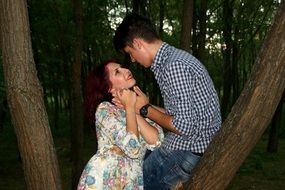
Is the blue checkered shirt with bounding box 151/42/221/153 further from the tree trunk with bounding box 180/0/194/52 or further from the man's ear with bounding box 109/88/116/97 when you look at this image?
the tree trunk with bounding box 180/0/194/52

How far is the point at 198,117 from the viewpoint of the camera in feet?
10.3

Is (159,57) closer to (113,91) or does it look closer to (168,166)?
(113,91)

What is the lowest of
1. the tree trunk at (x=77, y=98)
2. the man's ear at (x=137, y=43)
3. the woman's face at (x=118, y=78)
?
the tree trunk at (x=77, y=98)

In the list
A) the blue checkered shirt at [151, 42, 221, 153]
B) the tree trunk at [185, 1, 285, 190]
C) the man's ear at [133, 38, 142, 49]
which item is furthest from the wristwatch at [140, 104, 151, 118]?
the tree trunk at [185, 1, 285, 190]

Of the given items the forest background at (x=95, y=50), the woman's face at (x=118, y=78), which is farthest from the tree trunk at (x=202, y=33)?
the woman's face at (x=118, y=78)

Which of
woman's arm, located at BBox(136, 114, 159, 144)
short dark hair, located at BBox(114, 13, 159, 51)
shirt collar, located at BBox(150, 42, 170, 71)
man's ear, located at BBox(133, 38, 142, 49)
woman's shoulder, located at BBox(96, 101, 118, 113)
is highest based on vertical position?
short dark hair, located at BBox(114, 13, 159, 51)

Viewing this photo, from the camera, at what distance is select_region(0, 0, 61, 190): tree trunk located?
3406mm

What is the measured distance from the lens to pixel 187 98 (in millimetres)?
3025

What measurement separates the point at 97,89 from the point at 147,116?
466 mm

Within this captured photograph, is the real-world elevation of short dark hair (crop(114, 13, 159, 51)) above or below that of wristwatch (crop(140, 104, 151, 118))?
above

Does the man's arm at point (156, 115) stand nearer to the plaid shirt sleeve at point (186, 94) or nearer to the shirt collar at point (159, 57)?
the plaid shirt sleeve at point (186, 94)

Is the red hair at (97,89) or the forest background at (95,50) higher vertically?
the red hair at (97,89)

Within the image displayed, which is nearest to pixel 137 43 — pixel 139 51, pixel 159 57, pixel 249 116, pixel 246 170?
pixel 139 51

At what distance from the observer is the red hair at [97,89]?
348 centimetres
